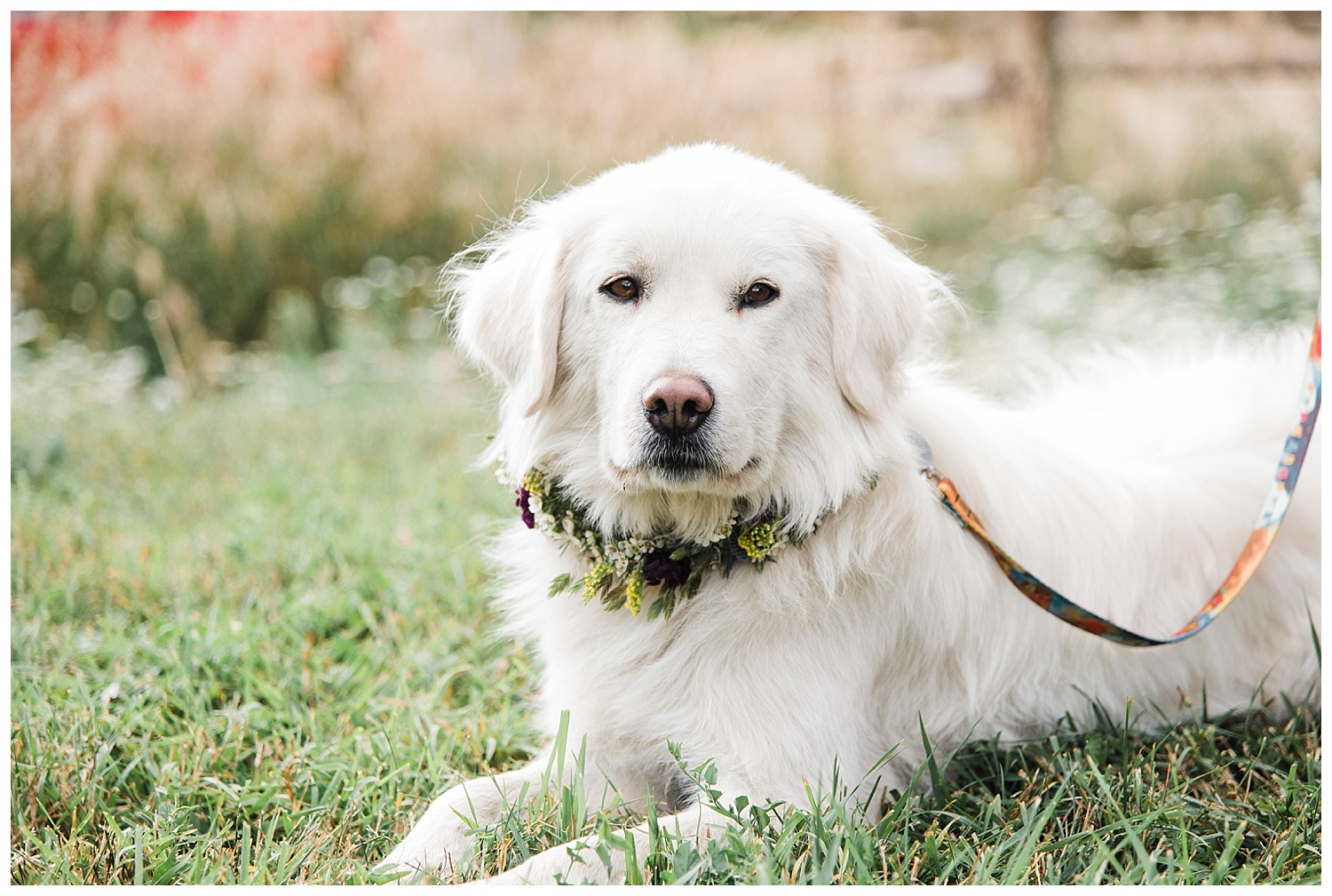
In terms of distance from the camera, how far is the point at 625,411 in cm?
243

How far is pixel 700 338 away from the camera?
240 centimetres

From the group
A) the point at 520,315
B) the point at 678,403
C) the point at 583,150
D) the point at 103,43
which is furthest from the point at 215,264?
the point at 678,403

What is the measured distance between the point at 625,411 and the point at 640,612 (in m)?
0.64

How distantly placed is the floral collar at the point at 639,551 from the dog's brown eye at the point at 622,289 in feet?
1.77

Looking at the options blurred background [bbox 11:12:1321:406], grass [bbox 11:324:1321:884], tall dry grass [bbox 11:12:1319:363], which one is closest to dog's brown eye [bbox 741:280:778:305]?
grass [bbox 11:324:1321:884]

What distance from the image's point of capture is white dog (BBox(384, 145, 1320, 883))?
2.49m

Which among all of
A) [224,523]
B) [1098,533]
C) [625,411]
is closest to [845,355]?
[625,411]

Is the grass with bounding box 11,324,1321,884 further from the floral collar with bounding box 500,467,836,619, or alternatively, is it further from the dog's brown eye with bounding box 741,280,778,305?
the dog's brown eye with bounding box 741,280,778,305

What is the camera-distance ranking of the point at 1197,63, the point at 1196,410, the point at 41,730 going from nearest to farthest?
the point at 41,730, the point at 1196,410, the point at 1197,63

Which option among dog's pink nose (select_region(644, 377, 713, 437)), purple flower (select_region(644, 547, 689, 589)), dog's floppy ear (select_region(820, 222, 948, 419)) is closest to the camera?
dog's pink nose (select_region(644, 377, 713, 437))

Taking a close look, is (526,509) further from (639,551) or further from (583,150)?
(583,150)

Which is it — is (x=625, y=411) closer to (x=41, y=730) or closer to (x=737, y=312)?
(x=737, y=312)

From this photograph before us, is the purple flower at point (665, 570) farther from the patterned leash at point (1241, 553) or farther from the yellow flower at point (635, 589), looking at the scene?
the patterned leash at point (1241, 553)
